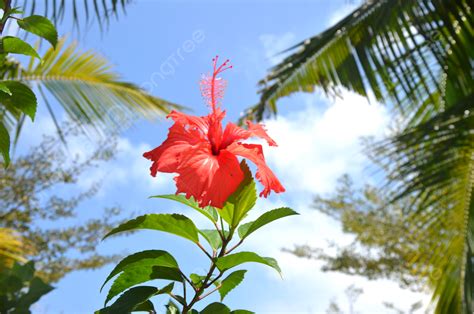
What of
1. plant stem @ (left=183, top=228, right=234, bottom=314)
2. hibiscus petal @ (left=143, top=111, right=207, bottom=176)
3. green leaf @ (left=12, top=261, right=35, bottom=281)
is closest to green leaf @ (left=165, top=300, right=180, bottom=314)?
plant stem @ (left=183, top=228, right=234, bottom=314)

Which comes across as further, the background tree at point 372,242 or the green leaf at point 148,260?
the background tree at point 372,242

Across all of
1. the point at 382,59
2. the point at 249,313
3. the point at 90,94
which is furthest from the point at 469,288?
the point at 249,313

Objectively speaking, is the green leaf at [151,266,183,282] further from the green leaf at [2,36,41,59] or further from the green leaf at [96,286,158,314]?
the green leaf at [2,36,41,59]

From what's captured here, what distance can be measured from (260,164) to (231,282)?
0.13 metres

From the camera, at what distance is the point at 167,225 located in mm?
560

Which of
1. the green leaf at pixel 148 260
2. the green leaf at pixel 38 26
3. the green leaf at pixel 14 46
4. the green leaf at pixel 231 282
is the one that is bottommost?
the green leaf at pixel 231 282

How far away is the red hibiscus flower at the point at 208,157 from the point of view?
1.72ft

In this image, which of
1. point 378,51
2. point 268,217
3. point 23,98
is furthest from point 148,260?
point 378,51

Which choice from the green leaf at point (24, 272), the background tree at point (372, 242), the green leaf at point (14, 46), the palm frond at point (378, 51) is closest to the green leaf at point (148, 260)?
the green leaf at point (14, 46)

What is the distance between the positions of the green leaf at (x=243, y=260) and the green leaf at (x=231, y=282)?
2cm

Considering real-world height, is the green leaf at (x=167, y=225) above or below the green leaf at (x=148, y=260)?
above

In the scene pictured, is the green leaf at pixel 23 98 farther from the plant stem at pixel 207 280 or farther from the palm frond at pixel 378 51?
the palm frond at pixel 378 51

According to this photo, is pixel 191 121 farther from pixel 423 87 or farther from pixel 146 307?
pixel 423 87

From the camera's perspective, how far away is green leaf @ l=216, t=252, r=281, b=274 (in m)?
0.54
